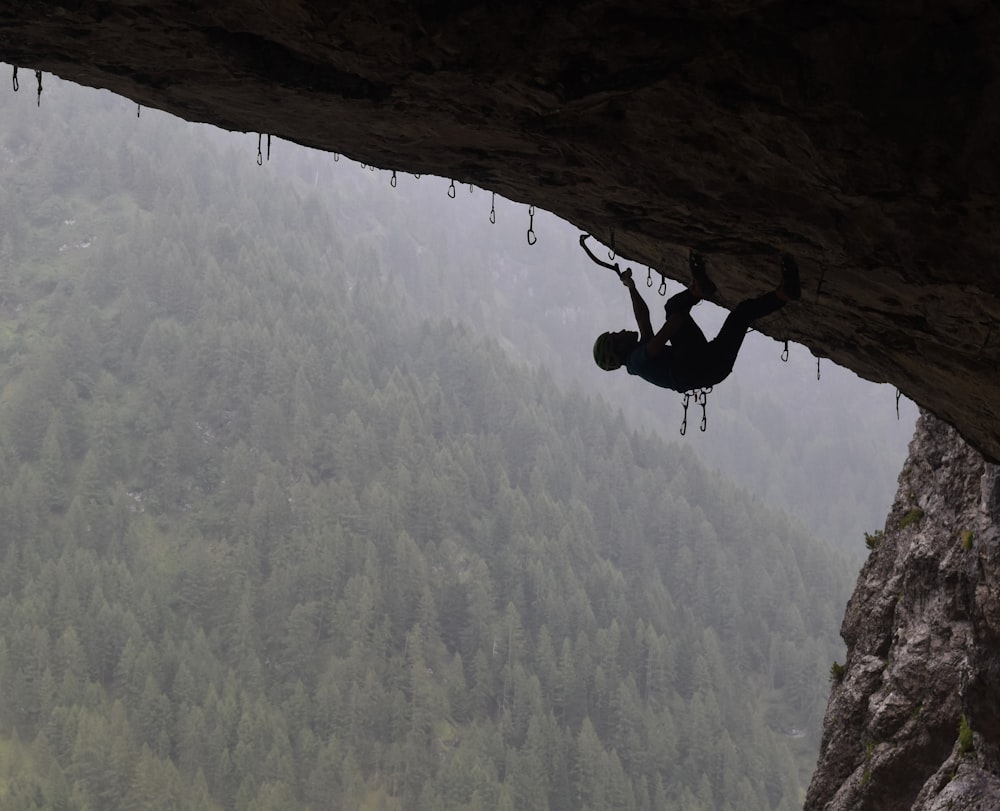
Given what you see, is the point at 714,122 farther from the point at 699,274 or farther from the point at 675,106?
the point at 699,274

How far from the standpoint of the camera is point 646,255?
10.8 meters

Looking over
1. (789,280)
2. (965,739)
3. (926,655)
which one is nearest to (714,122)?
(789,280)

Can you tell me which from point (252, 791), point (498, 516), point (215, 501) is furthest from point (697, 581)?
point (252, 791)

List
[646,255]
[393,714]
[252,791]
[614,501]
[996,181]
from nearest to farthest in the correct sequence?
[996,181] → [646,255] → [252,791] → [393,714] → [614,501]

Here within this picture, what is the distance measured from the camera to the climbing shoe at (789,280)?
8555 millimetres

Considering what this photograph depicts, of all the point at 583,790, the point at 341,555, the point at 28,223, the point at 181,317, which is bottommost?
the point at 583,790

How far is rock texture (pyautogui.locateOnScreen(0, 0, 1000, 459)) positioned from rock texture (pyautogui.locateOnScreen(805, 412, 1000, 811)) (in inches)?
107

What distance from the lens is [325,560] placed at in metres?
126

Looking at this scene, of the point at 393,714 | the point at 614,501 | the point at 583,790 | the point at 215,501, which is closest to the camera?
the point at 583,790

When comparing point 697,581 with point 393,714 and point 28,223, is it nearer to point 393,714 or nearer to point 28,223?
point 393,714

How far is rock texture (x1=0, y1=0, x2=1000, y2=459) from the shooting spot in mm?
5363

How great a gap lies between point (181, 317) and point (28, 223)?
119 feet

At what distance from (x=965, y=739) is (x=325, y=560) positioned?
393ft

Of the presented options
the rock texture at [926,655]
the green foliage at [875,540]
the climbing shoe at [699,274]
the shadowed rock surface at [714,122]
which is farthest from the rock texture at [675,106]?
the green foliage at [875,540]
